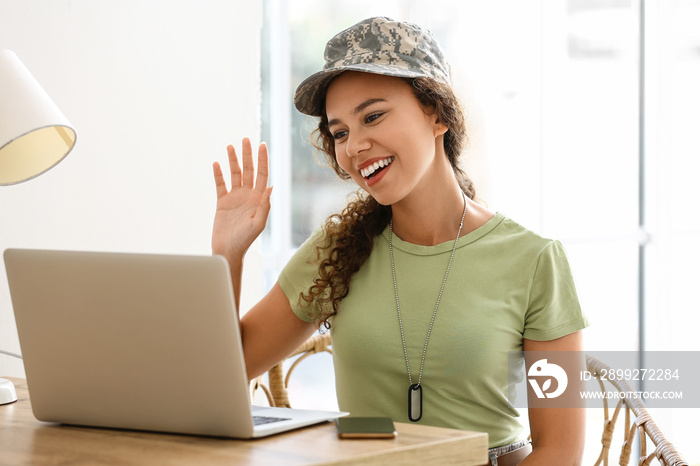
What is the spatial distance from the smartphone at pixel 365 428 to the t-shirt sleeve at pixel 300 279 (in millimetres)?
618

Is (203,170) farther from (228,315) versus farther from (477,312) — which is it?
(228,315)

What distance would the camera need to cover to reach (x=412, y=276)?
154 centimetres

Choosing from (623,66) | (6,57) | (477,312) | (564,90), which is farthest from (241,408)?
(623,66)

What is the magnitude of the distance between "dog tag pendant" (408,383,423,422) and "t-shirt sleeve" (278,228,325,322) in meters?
0.27

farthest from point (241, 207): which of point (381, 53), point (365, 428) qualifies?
point (365, 428)

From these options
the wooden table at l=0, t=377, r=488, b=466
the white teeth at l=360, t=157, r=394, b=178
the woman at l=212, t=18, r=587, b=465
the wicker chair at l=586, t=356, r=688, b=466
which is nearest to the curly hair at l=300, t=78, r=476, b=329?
the woman at l=212, t=18, r=587, b=465

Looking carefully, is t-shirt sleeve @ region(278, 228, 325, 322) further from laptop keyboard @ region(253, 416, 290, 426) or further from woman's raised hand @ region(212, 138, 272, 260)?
laptop keyboard @ region(253, 416, 290, 426)

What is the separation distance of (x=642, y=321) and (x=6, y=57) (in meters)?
3.38

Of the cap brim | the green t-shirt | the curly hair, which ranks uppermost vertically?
the cap brim

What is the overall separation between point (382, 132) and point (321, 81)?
0.51 feet

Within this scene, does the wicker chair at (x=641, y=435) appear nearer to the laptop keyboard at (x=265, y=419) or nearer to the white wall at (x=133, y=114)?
the laptop keyboard at (x=265, y=419)

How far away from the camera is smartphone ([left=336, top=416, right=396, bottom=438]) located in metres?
0.92

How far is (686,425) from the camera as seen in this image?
3969mm

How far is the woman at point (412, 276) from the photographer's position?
1.44 meters
